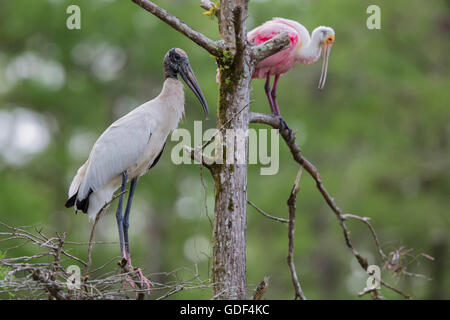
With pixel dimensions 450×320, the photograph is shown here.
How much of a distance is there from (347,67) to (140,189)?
500cm

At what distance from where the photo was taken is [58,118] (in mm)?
14242

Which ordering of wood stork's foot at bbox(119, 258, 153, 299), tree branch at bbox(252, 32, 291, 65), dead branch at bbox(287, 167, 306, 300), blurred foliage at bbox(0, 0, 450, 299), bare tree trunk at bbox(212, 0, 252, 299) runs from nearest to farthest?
wood stork's foot at bbox(119, 258, 153, 299)
bare tree trunk at bbox(212, 0, 252, 299)
tree branch at bbox(252, 32, 291, 65)
dead branch at bbox(287, 167, 306, 300)
blurred foliage at bbox(0, 0, 450, 299)

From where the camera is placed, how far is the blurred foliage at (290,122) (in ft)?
41.9

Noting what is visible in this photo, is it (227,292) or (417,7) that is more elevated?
(417,7)

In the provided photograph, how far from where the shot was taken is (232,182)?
463 cm

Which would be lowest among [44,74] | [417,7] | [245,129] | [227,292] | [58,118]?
[227,292]

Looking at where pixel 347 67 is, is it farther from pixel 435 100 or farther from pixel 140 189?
pixel 140 189

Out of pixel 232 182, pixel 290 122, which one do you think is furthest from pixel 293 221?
pixel 290 122

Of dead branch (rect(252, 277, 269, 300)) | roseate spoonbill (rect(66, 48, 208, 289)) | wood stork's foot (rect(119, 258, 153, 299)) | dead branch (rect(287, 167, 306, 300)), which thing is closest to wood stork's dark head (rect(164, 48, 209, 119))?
roseate spoonbill (rect(66, 48, 208, 289))

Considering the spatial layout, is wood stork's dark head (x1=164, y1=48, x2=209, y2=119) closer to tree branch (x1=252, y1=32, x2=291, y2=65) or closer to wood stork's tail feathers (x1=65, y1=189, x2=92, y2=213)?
tree branch (x1=252, y1=32, x2=291, y2=65)

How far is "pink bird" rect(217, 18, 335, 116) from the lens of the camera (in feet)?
20.5

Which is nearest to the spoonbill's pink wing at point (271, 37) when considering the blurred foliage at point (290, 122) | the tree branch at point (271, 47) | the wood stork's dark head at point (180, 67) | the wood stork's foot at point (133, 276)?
the wood stork's dark head at point (180, 67)

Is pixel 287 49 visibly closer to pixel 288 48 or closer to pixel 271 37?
pixel 288 48

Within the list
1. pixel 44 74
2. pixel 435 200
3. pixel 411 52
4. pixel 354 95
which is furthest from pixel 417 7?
pixel 44 74
